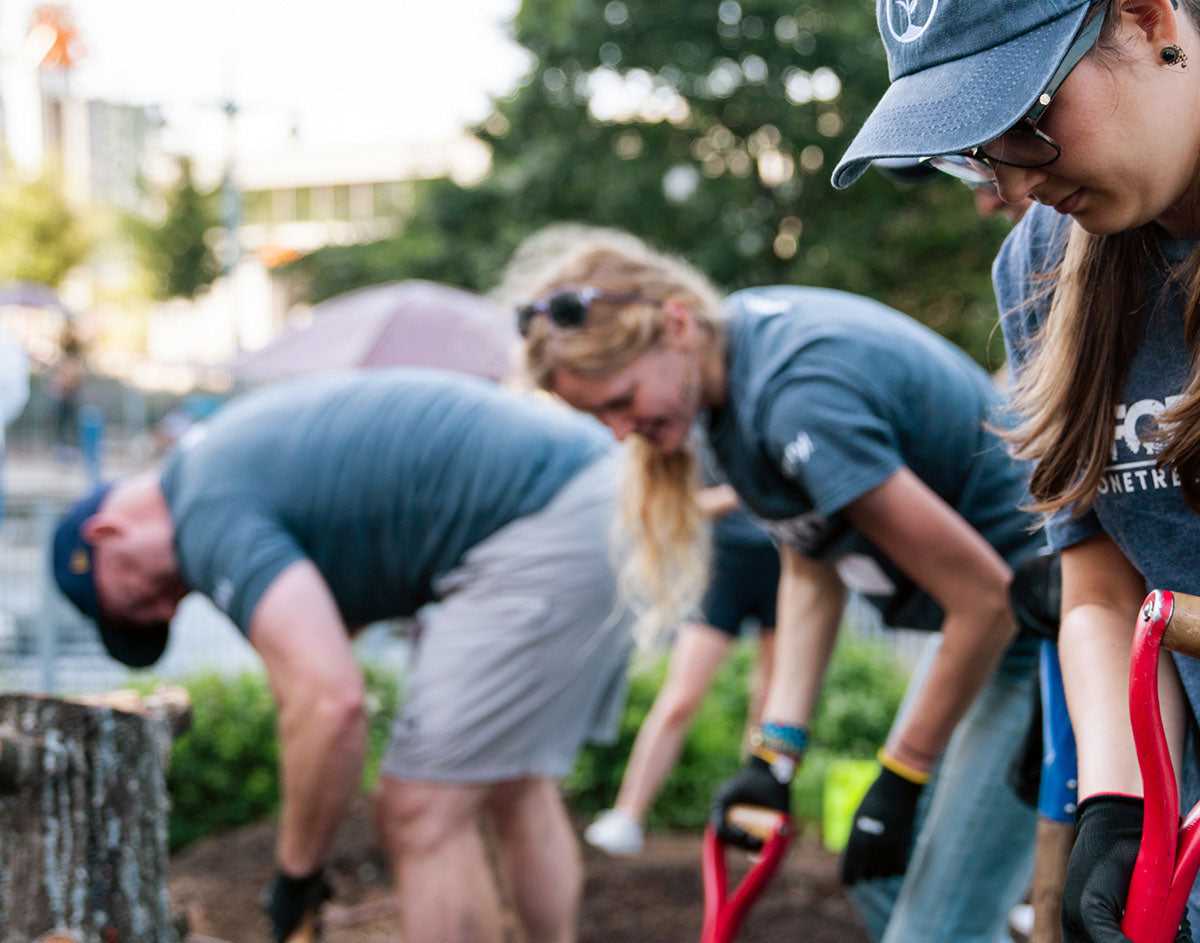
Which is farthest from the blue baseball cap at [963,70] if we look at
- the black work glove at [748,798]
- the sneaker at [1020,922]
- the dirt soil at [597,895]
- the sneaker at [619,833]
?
the sneaker at [619,833]

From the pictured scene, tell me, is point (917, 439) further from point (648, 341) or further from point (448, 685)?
point (448, 685)

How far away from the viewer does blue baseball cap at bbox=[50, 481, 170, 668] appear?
286 cm

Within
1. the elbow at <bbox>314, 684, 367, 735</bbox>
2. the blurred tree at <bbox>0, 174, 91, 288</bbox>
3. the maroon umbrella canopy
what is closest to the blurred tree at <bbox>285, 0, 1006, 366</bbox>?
the maroon umbrella canopy

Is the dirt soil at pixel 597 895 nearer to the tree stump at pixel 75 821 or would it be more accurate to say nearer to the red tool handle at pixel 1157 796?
the tree stump at pixel 75 821

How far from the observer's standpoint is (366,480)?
2.73 m

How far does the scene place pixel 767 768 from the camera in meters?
2.36

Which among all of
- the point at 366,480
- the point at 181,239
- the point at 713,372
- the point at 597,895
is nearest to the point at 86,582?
the point at 366,480

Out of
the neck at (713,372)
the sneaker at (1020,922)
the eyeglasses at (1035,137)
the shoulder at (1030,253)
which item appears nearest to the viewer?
the eyeglasses at (1035,137)

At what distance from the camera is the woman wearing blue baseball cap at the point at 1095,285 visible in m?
1.10

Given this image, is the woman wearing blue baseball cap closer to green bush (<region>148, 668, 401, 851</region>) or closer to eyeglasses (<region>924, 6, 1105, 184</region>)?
eyeglasses (<region>924, 6, 1105, 184</region>)

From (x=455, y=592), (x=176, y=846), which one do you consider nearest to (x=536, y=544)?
(x=455, y=592)

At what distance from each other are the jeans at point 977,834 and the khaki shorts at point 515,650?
2.89 ft

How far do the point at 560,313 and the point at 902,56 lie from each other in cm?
135

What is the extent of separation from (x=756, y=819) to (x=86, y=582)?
63.6 inches
